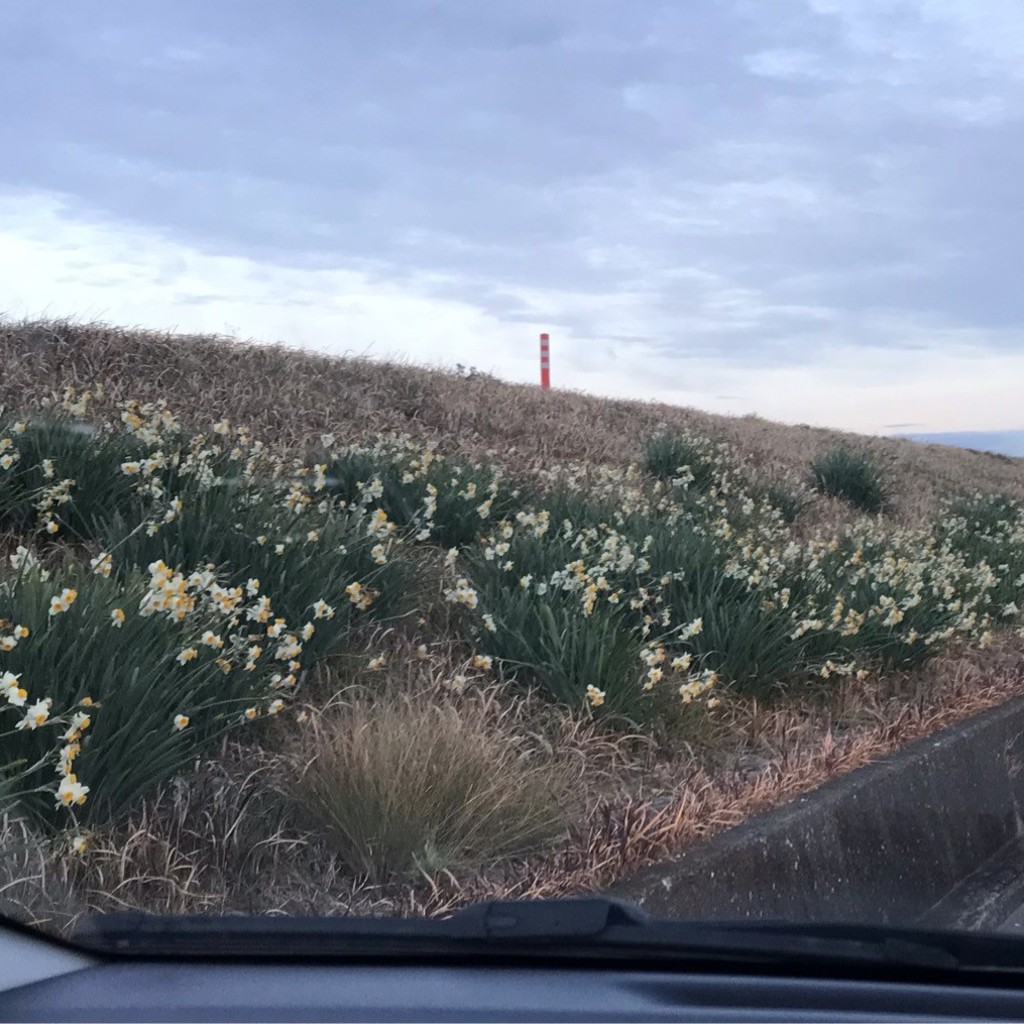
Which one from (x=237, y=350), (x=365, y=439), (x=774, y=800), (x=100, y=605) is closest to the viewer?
(x=100, y=605)

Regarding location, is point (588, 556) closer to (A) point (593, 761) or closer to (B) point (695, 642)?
(B) point (695, 642)

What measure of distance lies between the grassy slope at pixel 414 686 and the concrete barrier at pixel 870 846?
4.7 inches

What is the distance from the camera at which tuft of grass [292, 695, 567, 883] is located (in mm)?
3430

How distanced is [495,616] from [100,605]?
5.97 ft

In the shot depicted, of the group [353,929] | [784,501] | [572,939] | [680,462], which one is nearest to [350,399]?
[680,462]

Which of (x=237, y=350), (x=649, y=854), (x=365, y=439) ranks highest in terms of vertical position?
(x=237, y=350)

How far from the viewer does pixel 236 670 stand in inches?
151

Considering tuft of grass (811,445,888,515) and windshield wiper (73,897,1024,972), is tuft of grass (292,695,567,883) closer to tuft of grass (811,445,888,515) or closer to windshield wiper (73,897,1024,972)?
windshield wiper (73,897,1024,972)

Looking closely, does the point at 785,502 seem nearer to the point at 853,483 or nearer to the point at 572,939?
the point at 853,483

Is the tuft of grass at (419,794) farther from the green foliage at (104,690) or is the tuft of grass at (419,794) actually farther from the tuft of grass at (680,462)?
the tuft of grass at (680,462)

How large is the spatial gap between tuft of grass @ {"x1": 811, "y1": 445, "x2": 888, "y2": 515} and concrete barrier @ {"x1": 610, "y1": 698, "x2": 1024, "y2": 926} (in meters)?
5.89

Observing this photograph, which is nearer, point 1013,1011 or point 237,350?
point 1013,1011

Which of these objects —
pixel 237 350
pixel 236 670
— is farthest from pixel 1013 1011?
pixel 237 350

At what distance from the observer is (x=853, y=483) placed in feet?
38.5
